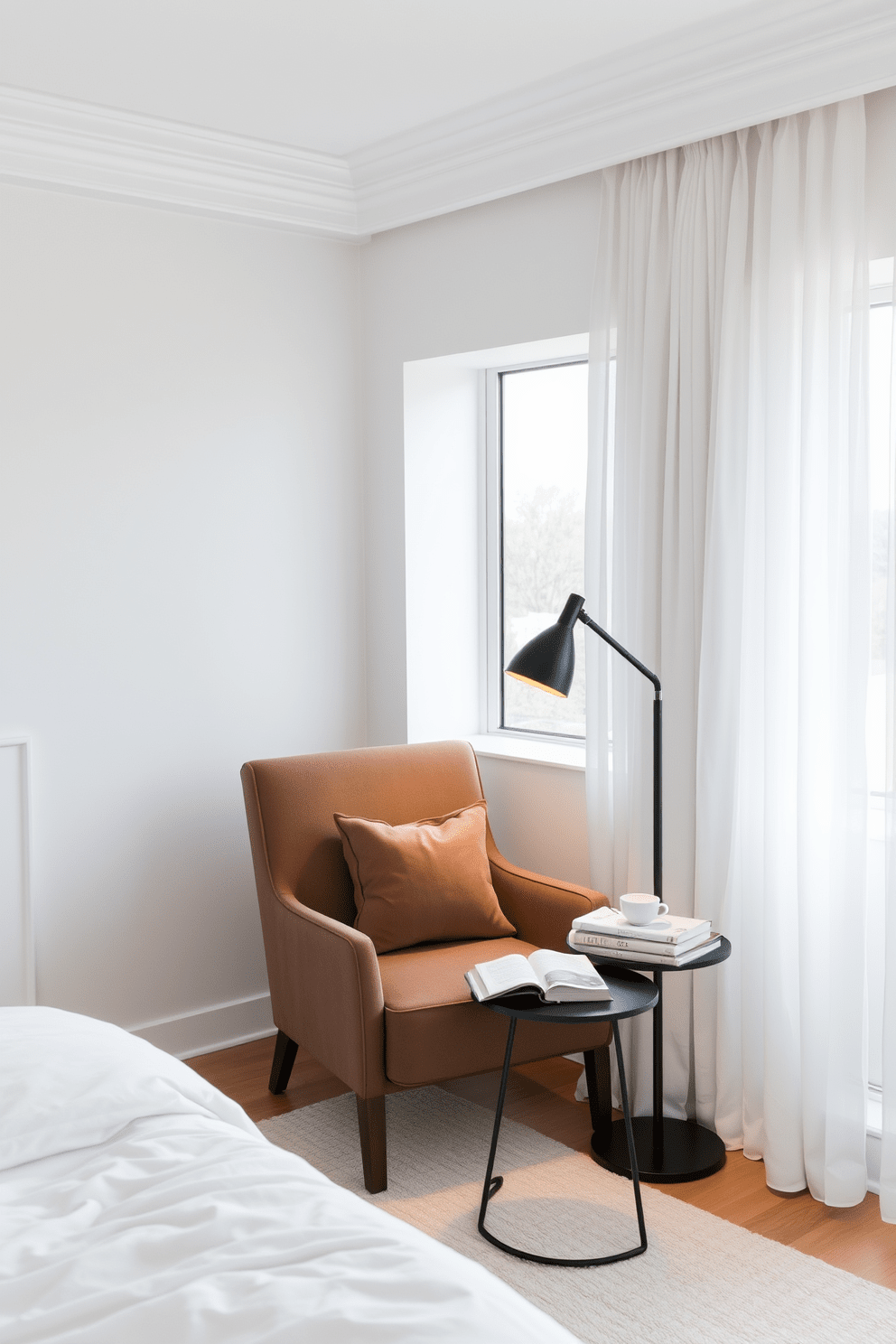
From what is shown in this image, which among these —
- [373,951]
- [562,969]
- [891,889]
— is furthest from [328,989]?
[891,889]

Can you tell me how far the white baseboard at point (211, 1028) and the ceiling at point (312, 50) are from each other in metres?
2.54

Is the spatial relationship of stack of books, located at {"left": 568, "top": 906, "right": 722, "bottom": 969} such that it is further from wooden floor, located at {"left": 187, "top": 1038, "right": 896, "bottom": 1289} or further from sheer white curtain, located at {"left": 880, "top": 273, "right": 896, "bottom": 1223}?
wooden floor, located at {"left": 187, "top": 1038, "right": 896, "bottom": 1289}

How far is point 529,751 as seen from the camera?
3.74 metres

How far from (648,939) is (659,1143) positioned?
0.58 m

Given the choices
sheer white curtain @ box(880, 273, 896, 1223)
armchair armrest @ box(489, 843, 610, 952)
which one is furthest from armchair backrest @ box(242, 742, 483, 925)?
sheer white curtain @ box(880, 273, 896, 1223)

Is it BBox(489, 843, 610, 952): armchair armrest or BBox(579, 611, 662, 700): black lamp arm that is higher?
BBox(579, 611, 662, 700): black lamp arm

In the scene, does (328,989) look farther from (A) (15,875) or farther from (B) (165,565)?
(B) (165,565)

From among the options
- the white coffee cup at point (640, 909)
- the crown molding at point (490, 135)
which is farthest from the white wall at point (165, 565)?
the white coffee cup at point (640, 909)

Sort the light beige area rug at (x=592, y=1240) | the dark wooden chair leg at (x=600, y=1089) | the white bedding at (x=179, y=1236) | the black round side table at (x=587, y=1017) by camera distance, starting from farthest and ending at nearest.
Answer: the dark wooden chair leg at (x=600, y=1089) < the black round side table at (x=587, y=1017) < the light beige area rug at (x=592, y=1240) < the white bedding at (x=179, y=1236)

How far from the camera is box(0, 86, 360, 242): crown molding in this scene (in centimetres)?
305

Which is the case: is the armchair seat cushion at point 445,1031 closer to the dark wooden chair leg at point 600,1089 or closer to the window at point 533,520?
the dark wooden chair leg at point 600,1089

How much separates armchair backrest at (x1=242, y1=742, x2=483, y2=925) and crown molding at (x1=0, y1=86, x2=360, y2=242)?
Result: 1599 millimetres

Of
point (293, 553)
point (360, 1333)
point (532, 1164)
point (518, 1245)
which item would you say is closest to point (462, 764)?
point (293, 553)

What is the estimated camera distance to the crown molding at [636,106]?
2488 mm
